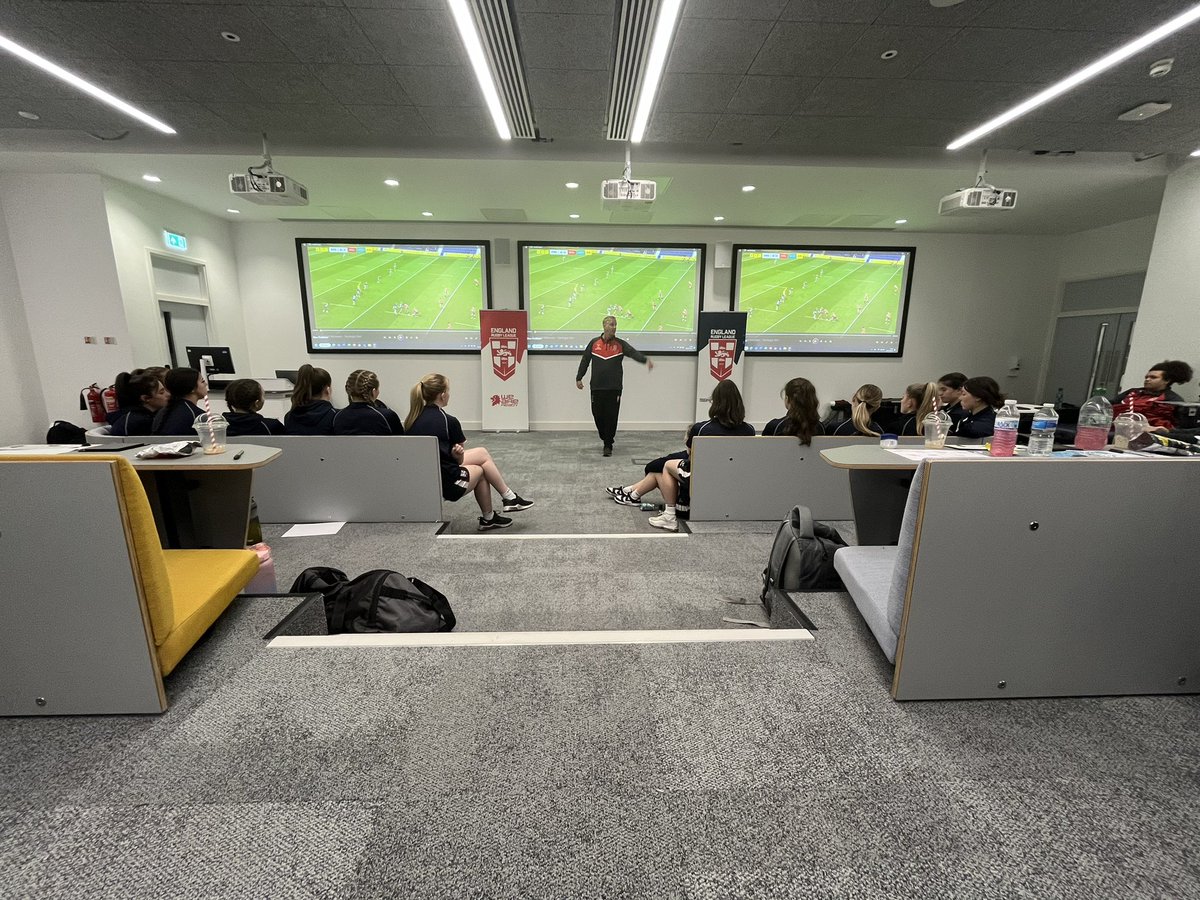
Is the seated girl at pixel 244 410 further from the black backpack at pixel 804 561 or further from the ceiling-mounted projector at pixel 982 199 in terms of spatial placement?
the ceiling-mounted projector at pixel 982 199

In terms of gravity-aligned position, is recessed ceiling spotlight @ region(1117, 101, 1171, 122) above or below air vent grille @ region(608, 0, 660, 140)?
below

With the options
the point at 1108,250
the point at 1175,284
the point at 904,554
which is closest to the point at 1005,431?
the point at 904,554

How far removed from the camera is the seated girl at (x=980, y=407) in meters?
2.93

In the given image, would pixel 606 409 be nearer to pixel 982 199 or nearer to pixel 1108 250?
pixel 982 199

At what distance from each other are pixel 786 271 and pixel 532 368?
12.6 feet

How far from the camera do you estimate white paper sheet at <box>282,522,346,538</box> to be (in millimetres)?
3133

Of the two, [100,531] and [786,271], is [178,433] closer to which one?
[100,531]

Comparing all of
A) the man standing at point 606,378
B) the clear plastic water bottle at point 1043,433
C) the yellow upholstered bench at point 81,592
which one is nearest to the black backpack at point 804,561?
the clear plastic water bottle at point 1043,433

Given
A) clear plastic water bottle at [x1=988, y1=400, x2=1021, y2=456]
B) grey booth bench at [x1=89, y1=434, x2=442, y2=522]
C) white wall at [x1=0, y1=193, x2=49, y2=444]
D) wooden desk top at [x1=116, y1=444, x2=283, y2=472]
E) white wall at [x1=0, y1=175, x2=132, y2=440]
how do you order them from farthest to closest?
1. white wall at [x1=0, y1=193, x2=49, y2=444]
2. white wall at [x1=0, y1=175, x2=132, y2=440]
3. grey booth bench at [x1=89, y1=434, x2=442, y2=522]
4. wooden desk top at [x1=116, y1=444, x2=283, y2=472]
5. clear plastic water bottle at [x1=988, y1=400, x2=1021, y2=456]

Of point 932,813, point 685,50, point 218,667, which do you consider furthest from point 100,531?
point 685,50

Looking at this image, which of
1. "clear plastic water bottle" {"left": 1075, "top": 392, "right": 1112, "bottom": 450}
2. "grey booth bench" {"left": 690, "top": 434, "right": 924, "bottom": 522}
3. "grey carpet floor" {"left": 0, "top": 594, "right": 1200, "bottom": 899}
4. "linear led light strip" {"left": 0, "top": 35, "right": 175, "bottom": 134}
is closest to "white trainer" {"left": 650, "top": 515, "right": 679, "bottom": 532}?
"grey booth bench" {"left": 690, "top": 434, "right": 924, "bottom": 522}

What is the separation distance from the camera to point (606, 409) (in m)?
5.80

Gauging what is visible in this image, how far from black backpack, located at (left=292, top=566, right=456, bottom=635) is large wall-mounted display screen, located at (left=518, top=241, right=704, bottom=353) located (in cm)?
525

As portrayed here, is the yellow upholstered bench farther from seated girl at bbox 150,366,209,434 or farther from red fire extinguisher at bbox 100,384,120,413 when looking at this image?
red fire extinguisher at bbox 100,384,120,413
